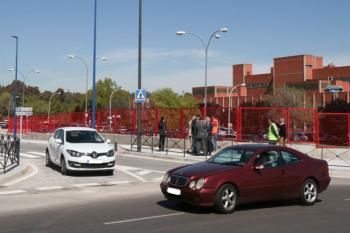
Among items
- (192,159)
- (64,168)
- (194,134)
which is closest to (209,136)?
(194,134)

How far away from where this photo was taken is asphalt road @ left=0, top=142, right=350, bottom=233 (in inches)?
341

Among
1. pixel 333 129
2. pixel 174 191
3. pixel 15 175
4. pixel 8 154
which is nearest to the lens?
pixel 174 191

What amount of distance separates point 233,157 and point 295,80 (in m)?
107

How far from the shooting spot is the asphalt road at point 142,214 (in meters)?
8.66

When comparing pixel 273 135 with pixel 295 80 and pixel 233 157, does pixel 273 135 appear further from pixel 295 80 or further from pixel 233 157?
pixel 295 80

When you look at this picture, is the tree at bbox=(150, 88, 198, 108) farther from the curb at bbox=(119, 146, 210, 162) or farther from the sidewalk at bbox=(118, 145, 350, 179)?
the curb at bbox=(119, 146, 210, 162)

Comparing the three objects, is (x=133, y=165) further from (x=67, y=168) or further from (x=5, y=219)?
(x=5, y=219)

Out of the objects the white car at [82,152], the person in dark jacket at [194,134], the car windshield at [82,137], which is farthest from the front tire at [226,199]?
the person in dark jacket at [194,134]

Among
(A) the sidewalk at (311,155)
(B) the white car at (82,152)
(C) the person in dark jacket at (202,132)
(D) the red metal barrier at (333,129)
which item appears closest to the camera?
(B) the white car at (82,152)

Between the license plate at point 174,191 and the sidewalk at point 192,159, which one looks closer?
the license plate at point 174,191

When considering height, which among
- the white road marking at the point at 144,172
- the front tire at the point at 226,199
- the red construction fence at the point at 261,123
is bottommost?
the white road marking at the point at 144,172

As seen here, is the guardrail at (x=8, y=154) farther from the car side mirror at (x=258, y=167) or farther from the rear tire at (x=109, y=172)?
the car side mirror at (x=258, y=167)

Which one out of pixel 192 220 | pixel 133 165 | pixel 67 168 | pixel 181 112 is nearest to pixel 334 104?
pixel 181 112

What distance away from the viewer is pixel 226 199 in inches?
397
